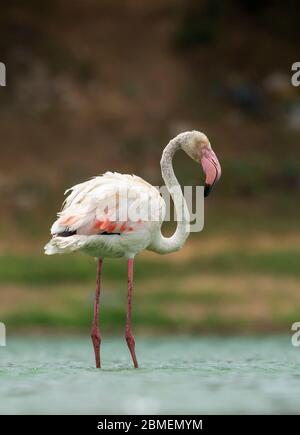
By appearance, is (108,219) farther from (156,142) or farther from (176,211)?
(156,142)

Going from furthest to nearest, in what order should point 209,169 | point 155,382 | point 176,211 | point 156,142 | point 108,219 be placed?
point 156,142 < point 176,211 < point 209,169 < point 108,219 < point 155,382

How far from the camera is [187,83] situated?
3278 cm

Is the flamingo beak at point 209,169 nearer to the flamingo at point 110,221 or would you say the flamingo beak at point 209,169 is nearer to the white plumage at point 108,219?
the flamingo at point 110,221

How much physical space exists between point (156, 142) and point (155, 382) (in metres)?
20.6

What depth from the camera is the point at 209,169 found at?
1069cm

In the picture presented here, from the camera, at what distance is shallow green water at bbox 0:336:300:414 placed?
319 inches

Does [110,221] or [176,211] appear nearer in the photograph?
[110,221]

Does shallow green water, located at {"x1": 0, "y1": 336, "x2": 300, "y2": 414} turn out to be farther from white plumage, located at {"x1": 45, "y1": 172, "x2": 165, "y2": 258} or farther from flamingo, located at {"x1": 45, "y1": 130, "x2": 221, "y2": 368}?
white plumage, located at {"x1": 45, "y1": 172, "x2": 165, "y2": 258}

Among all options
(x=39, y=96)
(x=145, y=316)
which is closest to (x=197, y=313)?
(x=145, y=316)

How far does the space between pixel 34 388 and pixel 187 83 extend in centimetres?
2434

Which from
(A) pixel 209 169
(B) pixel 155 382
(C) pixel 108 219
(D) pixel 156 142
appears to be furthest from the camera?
(D) pixel 156 142

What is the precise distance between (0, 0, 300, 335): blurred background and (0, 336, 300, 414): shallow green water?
4.29 m

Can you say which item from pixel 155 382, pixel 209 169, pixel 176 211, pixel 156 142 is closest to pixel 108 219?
pixel 176 211
